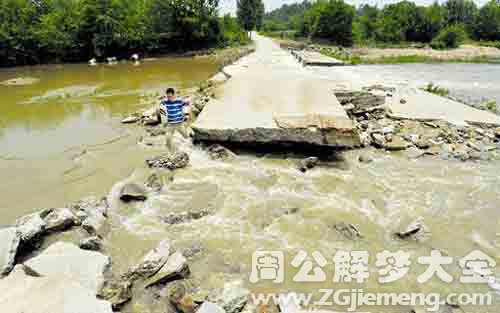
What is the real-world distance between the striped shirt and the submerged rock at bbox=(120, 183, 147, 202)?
3.21m

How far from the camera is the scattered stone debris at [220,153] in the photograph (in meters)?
5.28

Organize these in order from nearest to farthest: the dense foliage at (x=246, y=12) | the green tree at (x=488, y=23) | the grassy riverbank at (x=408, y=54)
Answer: the grassy riverbank at (x=408, y=54), the green tree at (x=488, y=23), the dense foliage at (x=246, y=12)

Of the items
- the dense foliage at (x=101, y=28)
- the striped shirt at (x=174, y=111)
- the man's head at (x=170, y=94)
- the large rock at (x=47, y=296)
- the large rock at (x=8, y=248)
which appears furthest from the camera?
the dense foliage at (x=101, y=28)

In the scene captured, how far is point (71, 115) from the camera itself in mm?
9133

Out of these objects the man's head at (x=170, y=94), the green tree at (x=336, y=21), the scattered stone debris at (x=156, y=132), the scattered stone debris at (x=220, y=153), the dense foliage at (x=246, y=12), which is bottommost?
the scattered stone debris at (x=220, y=153)

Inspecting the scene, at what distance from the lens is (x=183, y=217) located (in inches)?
144

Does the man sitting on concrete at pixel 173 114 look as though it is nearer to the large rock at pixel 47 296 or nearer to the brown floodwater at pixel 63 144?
the brown floodwater at pixel 63 144

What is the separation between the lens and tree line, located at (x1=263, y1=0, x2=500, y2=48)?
3522 cm

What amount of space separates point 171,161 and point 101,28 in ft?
92.7

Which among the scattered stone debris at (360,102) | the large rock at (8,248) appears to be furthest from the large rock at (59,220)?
the scattered stone debris at (360,102)

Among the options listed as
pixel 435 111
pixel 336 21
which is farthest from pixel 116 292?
pixel 336 21

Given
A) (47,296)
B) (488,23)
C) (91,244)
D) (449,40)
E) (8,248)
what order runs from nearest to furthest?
(47,296), (8,248), (91,244), (449,40), (488,23)

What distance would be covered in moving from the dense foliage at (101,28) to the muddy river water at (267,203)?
81.7 ft

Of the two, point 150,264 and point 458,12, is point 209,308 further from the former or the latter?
point 458,12
